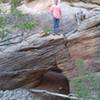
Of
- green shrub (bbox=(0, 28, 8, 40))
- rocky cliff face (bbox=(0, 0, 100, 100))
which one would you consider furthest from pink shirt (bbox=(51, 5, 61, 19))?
green shrub (bbox=(0, 28, 8, 40))

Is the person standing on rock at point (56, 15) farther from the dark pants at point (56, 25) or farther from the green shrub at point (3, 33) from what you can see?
the green shrub at point (3, 33)

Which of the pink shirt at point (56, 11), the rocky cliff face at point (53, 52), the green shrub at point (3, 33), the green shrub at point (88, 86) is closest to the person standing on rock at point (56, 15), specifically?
A: the pink shirt at point (56, 11)

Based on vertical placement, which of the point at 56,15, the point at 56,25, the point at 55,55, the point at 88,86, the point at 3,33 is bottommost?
the point at 88,86

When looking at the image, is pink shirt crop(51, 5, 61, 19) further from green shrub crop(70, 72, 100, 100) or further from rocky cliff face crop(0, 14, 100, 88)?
green shrub crop(70, 72, 100, 100)

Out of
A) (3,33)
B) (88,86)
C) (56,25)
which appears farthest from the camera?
(56,25)

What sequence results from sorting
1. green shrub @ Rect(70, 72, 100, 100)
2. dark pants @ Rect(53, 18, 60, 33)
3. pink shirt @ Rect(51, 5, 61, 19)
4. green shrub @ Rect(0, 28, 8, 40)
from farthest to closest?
dark pants @ Rect(53, 18, 60, 33) → pink shirt @ Rect(51, 5, 61, 19) → green shrub @ Rect(0, 28, 8, 40) → green shrub @ Rect(70, 72, 100, 100)

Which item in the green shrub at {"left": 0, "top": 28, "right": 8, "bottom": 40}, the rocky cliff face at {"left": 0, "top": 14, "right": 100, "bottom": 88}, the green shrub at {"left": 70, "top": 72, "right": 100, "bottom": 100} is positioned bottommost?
the green shrub at {"left": 70, "top": 72, "right": 100, "bottom": 100}

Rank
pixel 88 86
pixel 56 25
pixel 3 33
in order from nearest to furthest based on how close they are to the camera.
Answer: pixel 88 86 → pixel 3 33 → pixel 56 25

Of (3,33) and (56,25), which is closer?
(3,33)

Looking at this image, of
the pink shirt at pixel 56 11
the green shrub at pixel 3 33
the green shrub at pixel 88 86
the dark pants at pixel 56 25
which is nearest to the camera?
the green shrub at pixel 88 86

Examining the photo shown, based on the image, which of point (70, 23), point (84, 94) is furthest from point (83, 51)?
point (84, 94)

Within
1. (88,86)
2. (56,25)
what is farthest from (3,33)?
(88,86)

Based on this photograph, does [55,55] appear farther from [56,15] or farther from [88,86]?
[88,86]

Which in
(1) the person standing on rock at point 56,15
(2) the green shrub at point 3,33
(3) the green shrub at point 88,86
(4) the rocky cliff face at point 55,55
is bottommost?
(3) the green shrub at point 88,86
